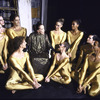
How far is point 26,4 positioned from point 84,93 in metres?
3.33

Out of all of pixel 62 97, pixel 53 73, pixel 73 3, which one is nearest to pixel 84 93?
pixel 62 97

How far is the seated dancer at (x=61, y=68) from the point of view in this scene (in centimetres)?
344

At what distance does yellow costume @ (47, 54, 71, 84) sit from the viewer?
11.3ft

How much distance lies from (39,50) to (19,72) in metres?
0.79

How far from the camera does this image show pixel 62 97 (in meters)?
3.10

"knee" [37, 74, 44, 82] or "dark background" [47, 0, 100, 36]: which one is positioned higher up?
"dark background" [47, 0, 100, 36]

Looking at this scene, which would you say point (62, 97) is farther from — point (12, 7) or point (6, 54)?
point (12, 7)

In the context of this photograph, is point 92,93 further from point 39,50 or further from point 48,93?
point 39,50

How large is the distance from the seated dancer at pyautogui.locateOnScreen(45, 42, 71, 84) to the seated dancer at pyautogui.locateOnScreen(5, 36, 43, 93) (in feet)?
1.40

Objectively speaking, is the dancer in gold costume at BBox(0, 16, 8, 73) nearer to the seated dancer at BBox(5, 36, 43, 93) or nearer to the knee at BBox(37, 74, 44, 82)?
the seated dancer at BBox(5, 36, 43, 93)

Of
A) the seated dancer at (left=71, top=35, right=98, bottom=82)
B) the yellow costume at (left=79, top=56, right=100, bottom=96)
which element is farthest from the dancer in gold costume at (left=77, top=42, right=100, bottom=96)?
the seated dancer at (left=71, top=35, right=98, bottom=82)

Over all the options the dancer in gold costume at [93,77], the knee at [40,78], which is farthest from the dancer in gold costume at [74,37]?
the knee at [40,78]

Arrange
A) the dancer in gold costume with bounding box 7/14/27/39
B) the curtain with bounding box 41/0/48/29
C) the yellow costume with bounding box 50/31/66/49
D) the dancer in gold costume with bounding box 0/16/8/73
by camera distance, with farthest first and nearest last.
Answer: the curtain with bounding box 41/0/48/29 → the yellow costume with bounding box 50/31/66/49 → the dancer in gold costume with bounding box 7/14/27/39 → the dancer in gold costume with bounding box 0/16/8/73

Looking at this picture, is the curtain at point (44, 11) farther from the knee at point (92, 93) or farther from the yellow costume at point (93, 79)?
the knee at point (92, 93)
